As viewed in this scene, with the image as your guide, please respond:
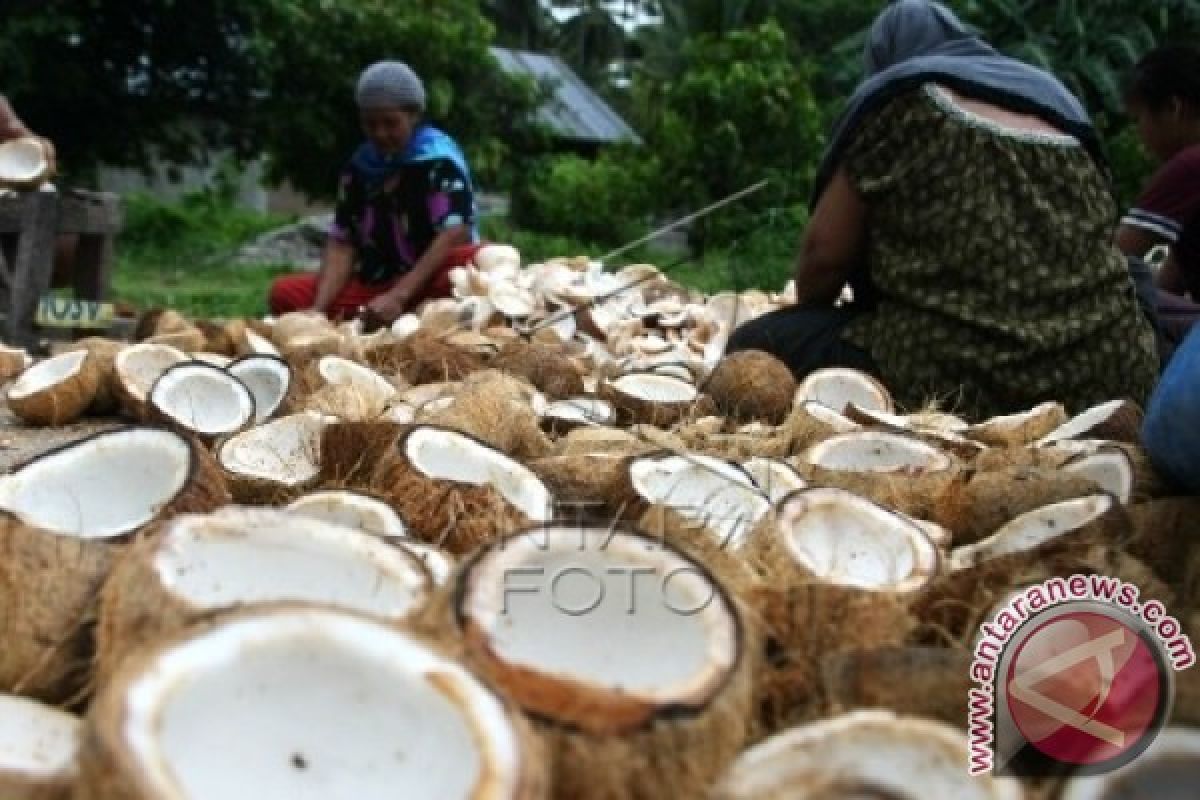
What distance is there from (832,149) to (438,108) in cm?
1240

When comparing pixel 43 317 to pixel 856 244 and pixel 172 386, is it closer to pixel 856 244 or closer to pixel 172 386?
pixel 172 386

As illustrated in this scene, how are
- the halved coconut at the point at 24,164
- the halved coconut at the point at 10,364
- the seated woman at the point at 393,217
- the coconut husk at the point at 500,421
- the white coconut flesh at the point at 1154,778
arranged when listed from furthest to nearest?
the seated woman at the point at 393,217, the halved coconut at the point at 24,164, the halved coconut at the point at 10,364, the coconut husk at the point at 500,421, the white coconut flesh at the point at 1154,778

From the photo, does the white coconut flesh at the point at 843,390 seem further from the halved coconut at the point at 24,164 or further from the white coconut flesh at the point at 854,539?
the halved coconut at the point at 24,164

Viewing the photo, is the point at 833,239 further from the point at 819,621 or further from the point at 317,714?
the point at 317,714

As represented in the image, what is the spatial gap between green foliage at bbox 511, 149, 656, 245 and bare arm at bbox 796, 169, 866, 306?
539 inches

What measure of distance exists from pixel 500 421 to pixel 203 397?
101cm

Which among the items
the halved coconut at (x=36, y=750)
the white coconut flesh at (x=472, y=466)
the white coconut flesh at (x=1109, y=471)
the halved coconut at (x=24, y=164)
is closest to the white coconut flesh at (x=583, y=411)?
the white coconut flesh at (x=472, y=466)

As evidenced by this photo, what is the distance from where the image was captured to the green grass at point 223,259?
714 cm

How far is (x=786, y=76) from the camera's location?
637 inches

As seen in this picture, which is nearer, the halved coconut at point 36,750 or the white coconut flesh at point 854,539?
the halved coconut at point 36,750

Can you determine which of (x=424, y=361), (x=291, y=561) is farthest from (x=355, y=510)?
(x=424, y=361)

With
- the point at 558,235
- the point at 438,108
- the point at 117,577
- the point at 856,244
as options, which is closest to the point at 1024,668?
the point at 117,577

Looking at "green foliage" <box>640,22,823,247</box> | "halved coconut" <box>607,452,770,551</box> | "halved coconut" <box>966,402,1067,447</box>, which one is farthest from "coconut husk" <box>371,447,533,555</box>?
"green foliage" <box>640,22,823,247</box>

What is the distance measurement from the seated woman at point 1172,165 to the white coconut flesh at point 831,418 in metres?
2.14
